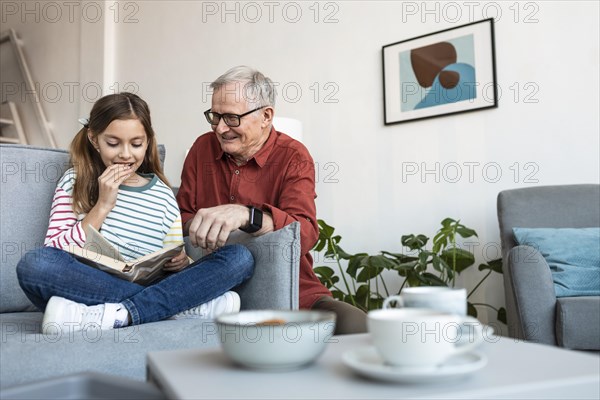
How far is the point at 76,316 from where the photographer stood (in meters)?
1.38

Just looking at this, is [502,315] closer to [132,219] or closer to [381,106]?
[381,106]

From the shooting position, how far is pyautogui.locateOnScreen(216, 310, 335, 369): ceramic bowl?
0.73m

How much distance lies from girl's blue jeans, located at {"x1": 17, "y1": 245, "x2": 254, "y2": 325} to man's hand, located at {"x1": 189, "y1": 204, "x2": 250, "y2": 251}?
38 mm

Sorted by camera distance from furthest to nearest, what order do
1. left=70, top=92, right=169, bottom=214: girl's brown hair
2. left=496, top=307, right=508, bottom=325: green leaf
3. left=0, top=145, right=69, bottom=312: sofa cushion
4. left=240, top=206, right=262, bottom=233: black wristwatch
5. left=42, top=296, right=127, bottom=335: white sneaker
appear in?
1. left=496, top=307, right=508, bottom=325: green leaf
2. left=70, top=92, right=169, bottom=214: girl's brown hair
3. left=0, top=145, right=69, bottom=312: sofa cushion
4. left=240, top=206, right=262, bottom=233: black wristwatch
5. left=42, top=296, right=127, bottom=335: white sneaker

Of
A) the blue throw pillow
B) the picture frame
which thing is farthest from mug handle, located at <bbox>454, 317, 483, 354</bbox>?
the picture frame

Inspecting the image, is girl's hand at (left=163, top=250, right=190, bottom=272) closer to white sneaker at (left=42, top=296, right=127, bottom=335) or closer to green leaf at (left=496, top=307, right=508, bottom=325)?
white sneaker at (left=42, top=296, right=127, bottom=335)

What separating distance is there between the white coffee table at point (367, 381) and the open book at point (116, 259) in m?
0.76

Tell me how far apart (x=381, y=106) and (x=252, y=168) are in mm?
1513

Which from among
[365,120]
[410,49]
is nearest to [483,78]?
[410,49]

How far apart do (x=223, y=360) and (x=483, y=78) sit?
8.73 ft

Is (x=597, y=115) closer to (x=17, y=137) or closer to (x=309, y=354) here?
(x=309, y=354)

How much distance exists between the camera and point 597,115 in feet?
9.36

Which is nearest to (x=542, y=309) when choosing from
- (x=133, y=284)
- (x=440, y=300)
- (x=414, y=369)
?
(x=133, y=284)

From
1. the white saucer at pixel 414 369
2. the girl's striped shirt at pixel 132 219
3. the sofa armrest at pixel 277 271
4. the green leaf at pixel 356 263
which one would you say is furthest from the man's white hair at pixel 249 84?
the white saucer at pixel 414 369
